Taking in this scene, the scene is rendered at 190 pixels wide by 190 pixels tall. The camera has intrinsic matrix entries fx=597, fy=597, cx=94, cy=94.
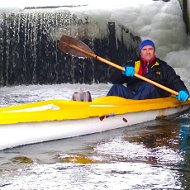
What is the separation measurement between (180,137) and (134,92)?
1.45m

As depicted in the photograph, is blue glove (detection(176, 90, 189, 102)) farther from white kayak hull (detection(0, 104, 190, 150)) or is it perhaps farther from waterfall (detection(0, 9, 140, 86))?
waterfall (detection(0, 9, 140, 86))

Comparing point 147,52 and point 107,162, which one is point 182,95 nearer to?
point 147,52

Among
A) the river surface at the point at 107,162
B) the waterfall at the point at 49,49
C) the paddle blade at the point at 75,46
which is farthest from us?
the waterfall at the point at 49,49

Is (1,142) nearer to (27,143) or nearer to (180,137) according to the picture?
(27,143)

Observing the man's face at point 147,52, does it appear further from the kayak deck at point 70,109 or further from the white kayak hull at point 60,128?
the white kayak hull at point 60,128

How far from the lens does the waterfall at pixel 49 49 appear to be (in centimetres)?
1304

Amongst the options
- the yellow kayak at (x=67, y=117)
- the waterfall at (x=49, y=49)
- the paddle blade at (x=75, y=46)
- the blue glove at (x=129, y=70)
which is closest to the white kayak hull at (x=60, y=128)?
the yellow kayak at (x=67, y=117)

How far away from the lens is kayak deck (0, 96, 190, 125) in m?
5.75

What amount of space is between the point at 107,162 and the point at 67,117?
119cm

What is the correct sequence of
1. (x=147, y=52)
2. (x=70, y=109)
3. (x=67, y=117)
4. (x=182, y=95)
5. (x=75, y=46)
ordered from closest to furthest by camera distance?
(x=67, y=117), (x=70, y=109), (x=182, y=95), (x=147, y=52), (x=75, y=46)

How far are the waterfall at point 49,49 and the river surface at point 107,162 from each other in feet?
20.1

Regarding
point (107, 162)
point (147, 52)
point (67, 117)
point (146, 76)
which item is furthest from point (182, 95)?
point (107, 162)

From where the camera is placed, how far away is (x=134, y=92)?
763cm

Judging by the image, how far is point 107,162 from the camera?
508 centimetres
